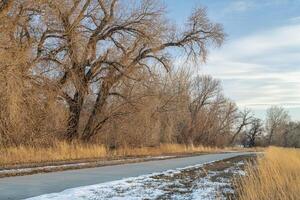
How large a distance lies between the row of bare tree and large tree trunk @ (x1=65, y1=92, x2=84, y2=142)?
7 cm

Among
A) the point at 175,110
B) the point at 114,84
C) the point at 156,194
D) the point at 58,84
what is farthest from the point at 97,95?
the point at 156,194

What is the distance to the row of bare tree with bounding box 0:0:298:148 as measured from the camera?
78.8 feet

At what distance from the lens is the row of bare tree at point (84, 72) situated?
946 inches

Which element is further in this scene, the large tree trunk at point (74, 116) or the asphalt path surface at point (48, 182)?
the large tree trunk at point (74, 116)

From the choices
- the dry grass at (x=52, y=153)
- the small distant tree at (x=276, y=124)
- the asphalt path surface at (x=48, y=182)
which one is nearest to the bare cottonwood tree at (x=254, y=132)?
the small distant tree at (x=276, y=124)

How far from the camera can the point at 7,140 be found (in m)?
24.4

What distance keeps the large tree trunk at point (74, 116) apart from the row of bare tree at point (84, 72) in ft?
0.24

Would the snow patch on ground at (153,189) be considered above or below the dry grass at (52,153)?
below

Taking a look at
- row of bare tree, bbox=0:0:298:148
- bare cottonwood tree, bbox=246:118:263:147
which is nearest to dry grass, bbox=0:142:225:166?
row of bare tree, bbox=0:0:298:148

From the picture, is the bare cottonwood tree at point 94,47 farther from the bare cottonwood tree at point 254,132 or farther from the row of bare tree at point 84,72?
the bare cottonwood tree at point 254,132

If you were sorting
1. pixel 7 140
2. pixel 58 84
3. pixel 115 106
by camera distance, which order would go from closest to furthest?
pixel 7 140 < pixel 58 84 < pixel 115 106

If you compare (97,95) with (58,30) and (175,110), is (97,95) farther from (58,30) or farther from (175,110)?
(175,110)

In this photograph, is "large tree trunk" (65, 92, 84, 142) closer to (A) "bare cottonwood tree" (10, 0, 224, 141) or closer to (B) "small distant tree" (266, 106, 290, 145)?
(A) "bare cottonwood tree" (10, 0, 224, 141)

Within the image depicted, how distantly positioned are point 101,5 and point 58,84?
7809 millimetres
